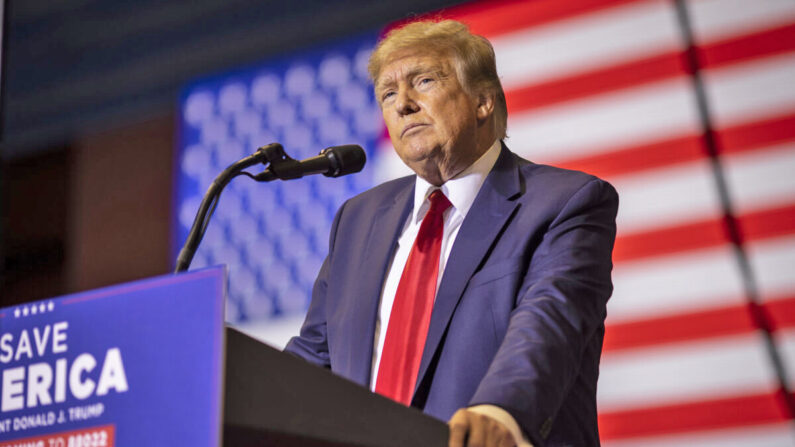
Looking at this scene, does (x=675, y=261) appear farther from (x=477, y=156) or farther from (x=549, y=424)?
(x=549, y=424)

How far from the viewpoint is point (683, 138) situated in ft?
7.30

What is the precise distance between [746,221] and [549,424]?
4.33 ft

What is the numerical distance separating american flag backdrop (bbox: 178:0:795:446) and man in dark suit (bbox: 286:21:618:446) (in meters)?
0.70

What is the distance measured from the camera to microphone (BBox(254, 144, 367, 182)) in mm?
1312

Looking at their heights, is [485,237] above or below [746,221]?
below

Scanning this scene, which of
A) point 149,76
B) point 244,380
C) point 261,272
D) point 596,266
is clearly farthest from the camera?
point 149,76

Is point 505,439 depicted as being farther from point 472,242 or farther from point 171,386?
point 472,242

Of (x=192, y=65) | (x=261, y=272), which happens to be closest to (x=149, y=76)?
(x=192, y=65)

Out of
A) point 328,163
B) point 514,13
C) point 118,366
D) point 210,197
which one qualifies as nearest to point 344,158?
point 328,163

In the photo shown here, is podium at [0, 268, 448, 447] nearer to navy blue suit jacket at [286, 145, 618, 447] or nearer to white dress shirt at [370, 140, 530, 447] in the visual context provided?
navy blue suit jacket at [286, 145, 618, 447]

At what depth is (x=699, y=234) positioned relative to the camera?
2146mm

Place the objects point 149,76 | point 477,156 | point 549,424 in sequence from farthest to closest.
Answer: point 149,76, point 477,156, point 549,424

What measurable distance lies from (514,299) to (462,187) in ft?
1.03

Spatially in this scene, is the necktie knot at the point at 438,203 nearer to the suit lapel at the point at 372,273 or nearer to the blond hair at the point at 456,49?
the suit lapel at the point at 372,273
